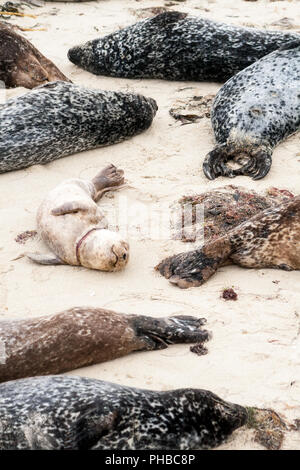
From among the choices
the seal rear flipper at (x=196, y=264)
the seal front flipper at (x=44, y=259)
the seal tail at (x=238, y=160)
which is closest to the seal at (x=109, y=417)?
the seal rear flipper at (x=196, y=264)

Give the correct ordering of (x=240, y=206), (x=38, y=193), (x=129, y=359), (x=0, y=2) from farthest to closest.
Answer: (x=0, y=2) → (x=38, y=193) → (x=240, y=206) → (x=129, y=359)

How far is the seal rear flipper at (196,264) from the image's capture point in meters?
6.07

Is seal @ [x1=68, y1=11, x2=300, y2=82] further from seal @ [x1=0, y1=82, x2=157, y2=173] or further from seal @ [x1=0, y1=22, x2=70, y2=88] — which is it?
seal @ [x1=0, y1=82, x2=157, y2=173]

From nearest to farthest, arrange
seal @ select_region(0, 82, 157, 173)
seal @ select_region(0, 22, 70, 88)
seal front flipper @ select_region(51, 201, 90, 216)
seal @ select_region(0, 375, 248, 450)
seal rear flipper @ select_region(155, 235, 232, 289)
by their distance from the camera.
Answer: seal @ select_region(0, 375, 248, 450) → seal rear flipper @ select_region(155, 235, 232, 289) → seal front flipper @ select_region(51, 201, 90, 216) → seal @ select_region(0, 82, 157, 173) → seal @ select_region(0, 22, 70, 88)

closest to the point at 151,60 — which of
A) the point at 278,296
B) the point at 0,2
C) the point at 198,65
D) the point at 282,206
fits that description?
the point at 198,65

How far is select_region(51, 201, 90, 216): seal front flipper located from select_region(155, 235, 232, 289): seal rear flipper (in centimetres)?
83

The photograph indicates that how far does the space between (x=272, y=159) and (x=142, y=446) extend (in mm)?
4245

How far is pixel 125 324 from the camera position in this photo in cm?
543

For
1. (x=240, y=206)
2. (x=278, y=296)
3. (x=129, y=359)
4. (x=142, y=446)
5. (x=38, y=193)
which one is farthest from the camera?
(x=38, y=193)

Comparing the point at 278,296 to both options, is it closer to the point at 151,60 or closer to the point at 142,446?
the point at 142,446

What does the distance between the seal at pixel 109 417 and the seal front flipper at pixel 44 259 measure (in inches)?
71.1

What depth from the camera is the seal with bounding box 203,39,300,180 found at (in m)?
7.80

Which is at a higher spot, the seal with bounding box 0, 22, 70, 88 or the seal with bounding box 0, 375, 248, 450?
the seal with bounding box 0, 22, 70, 88

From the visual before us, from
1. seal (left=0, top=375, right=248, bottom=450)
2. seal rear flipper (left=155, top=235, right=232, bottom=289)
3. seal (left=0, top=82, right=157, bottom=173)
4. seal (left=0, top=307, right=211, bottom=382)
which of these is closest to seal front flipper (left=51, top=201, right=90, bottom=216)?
seal rear flipper (left=155, top=235, right=232, bottom=289)
